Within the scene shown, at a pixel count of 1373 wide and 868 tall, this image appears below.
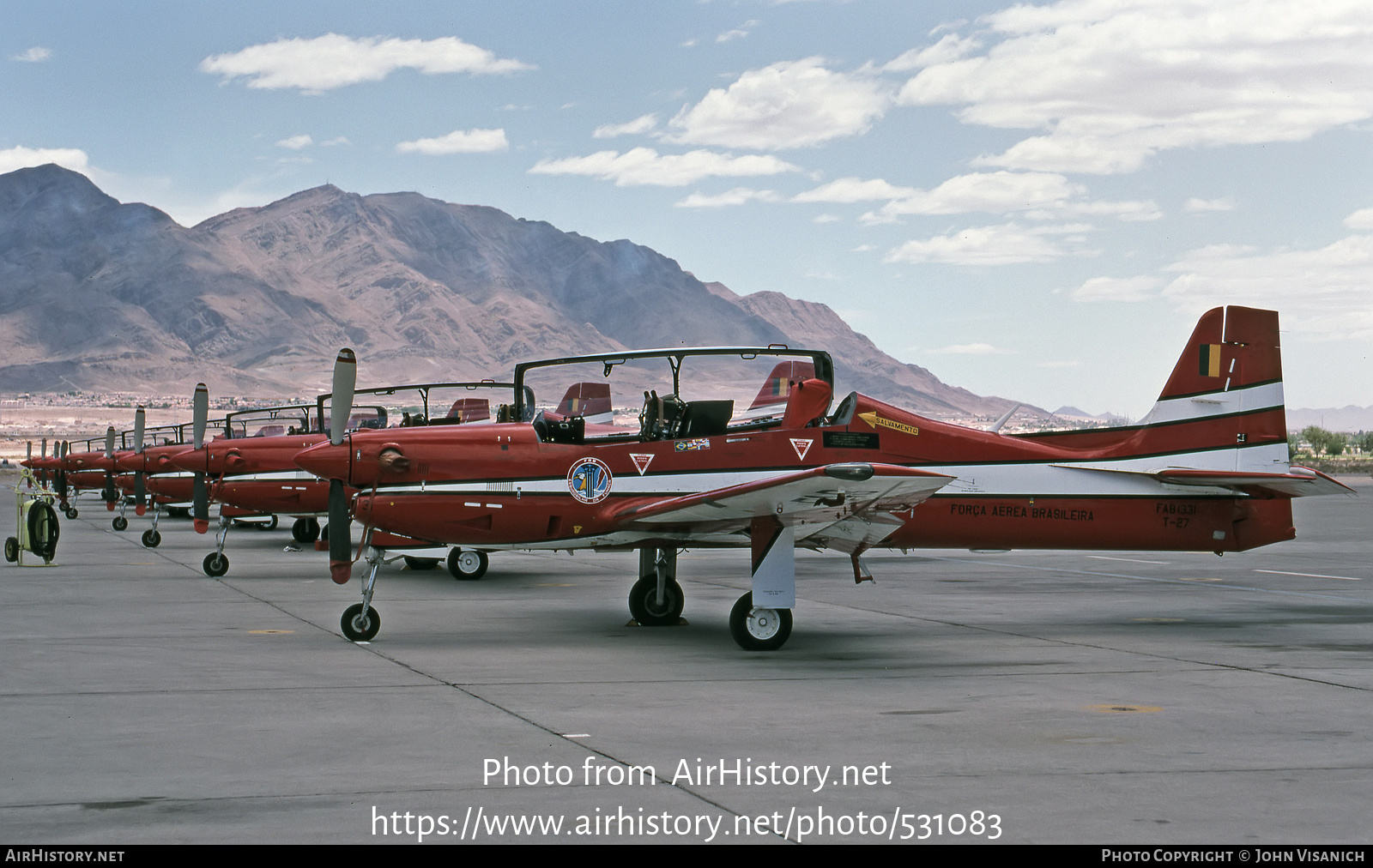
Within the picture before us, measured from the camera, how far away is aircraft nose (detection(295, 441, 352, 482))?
38.8ft

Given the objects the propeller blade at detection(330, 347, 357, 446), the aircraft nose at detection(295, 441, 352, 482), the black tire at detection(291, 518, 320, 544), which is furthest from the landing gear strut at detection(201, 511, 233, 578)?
the aircraft nose at detection(295, 441, 352, 482)

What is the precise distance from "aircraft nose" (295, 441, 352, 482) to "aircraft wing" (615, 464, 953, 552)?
2.52 meters

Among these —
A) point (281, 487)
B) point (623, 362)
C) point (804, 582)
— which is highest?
point (623, 362)

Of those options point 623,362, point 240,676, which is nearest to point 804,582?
point 623,362

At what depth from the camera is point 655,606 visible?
1326 centimetres

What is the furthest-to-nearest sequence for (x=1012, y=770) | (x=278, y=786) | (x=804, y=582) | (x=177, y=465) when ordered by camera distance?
(x=177, y=465), (x=804, y=582), (x=1012, y=770), (x=278, y=786)

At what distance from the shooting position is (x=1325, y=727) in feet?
26.2

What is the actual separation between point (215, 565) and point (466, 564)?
3.61 m

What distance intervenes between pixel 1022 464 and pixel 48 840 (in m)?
9.89

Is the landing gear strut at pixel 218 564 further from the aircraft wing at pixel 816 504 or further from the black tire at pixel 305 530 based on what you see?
the aircraft wing at pixel 816 504

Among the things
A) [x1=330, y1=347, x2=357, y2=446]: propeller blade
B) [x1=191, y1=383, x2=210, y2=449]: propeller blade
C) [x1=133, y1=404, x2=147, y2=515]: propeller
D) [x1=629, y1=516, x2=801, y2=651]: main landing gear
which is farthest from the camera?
[x1=133, y1=404, x2=147, y2=515]: propeller

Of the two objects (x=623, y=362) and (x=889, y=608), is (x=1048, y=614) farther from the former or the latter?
(x=623, y=362)

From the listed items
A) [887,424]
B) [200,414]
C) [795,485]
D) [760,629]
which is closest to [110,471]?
[200,414]

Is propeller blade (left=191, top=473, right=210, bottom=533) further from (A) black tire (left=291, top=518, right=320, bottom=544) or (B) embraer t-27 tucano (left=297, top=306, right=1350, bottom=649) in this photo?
(B) embraer t-27 tucano (left=297, top=306, right=1350, bottom=649)
